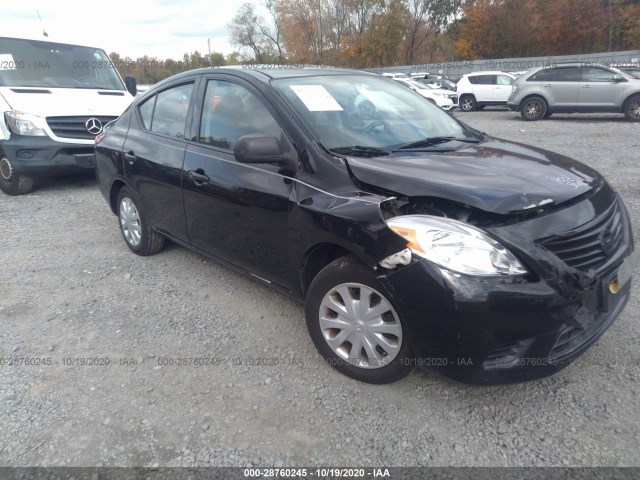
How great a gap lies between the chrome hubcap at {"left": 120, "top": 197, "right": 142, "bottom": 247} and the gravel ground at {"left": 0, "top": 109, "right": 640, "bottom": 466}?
0.71 metres

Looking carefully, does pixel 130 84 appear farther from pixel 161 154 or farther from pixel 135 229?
pixel 161 154

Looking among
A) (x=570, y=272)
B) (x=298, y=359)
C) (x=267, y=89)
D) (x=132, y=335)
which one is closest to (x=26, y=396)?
(x=132, y=335)

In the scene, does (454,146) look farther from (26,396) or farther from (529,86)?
(529,86)

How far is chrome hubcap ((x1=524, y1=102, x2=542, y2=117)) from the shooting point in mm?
13992

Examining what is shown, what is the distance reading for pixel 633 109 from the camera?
1277cm

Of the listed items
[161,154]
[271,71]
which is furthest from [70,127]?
[271,71]

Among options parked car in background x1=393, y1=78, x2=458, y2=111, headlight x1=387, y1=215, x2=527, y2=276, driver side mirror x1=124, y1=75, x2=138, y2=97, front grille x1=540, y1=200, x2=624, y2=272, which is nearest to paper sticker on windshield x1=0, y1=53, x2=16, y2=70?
driver side mirror x1=124, y1=75, x2=138, y2=97

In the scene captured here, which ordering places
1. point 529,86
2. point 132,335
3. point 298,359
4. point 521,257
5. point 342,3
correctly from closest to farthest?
point 521,257
point 298,359
point 132,335
point 529,86
point 342,3

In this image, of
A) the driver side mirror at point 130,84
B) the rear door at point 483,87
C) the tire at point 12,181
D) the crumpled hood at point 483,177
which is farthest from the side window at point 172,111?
the rear door at point 483,87

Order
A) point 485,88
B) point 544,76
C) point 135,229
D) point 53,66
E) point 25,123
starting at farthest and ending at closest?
point 485,88 → point 544,76 → point 53,66 → point 25,123 → point 135,229

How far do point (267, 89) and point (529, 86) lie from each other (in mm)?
13401

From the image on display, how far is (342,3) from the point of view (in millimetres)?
49250

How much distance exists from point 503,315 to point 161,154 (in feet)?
9.35

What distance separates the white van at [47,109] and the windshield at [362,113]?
15.3ft
